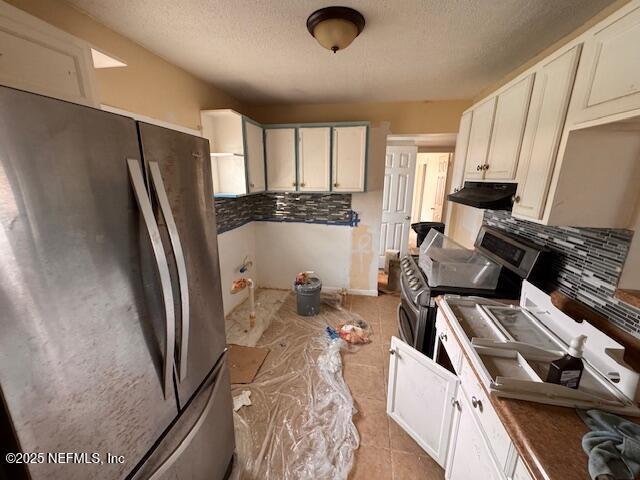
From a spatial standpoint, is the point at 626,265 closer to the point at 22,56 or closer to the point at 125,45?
the point at 22,56

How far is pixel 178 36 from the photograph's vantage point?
1480 mm

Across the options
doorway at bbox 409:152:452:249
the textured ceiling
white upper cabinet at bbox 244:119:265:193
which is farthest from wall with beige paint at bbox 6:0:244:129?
doorway at bbox 409:152:452:249

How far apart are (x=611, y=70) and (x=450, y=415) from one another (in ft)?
4.96

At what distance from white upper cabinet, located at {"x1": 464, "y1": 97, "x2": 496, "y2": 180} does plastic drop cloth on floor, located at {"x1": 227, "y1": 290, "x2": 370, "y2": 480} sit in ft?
5.87

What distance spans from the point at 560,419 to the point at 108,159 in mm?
1484

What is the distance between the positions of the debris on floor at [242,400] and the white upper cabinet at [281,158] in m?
2.01

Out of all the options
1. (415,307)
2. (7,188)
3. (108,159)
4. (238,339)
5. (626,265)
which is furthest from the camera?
(238,339)

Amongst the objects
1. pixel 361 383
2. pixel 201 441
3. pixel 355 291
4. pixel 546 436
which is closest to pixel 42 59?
pixel 201 441

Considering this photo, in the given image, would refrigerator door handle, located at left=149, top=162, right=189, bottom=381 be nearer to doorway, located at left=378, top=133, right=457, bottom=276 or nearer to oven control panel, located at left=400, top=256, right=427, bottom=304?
oven control panel, located at left=400, top=256, right=427, bottom=304

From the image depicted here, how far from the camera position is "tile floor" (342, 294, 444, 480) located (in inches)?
54.9

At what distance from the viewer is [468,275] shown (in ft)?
5.75

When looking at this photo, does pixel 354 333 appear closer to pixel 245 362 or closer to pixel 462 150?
pixel 245 362

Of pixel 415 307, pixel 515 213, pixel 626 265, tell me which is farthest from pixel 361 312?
pixel 626 265

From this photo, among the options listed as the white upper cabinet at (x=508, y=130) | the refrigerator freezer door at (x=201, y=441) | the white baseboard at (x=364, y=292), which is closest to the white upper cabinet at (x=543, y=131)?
A: the white upper cabinet at (x=508, y=130)
